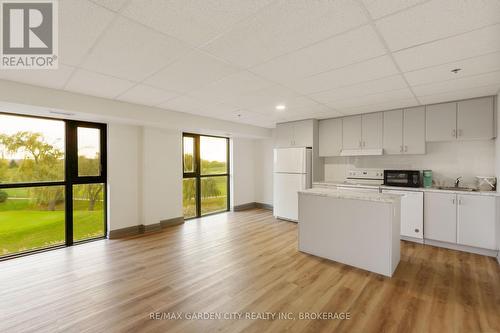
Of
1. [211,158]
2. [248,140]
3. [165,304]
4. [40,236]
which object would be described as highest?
[248,140]

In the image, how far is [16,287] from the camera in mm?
2568

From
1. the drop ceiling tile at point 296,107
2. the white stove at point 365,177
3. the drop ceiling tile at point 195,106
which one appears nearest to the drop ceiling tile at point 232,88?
the drop ceiling tile at point 195,106

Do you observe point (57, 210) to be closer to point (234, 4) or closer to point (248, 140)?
point (234, 4)

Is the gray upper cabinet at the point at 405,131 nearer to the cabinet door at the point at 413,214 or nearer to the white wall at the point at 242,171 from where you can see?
the cabinet door at the point at 413,214

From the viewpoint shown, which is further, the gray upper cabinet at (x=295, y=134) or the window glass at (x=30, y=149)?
the gray upper cabinet at (x=295, y=134)

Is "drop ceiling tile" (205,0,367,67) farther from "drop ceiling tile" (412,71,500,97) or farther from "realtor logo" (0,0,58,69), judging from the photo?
"drop ceiling tile" (412,71,500,97)

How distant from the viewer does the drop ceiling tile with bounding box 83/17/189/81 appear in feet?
5.90

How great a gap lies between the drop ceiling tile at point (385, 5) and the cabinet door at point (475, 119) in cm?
333

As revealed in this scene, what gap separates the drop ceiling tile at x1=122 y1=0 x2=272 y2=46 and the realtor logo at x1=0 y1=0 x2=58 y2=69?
55cm

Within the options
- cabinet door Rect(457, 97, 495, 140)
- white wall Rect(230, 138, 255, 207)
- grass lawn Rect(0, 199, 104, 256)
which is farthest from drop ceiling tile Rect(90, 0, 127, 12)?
white wall Rect(230, 138, 255, 207)

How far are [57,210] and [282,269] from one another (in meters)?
3.86

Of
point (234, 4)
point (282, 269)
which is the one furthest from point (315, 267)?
point (234, 4)

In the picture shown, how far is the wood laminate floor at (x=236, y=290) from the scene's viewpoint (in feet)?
6.56

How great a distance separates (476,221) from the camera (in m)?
3.45
